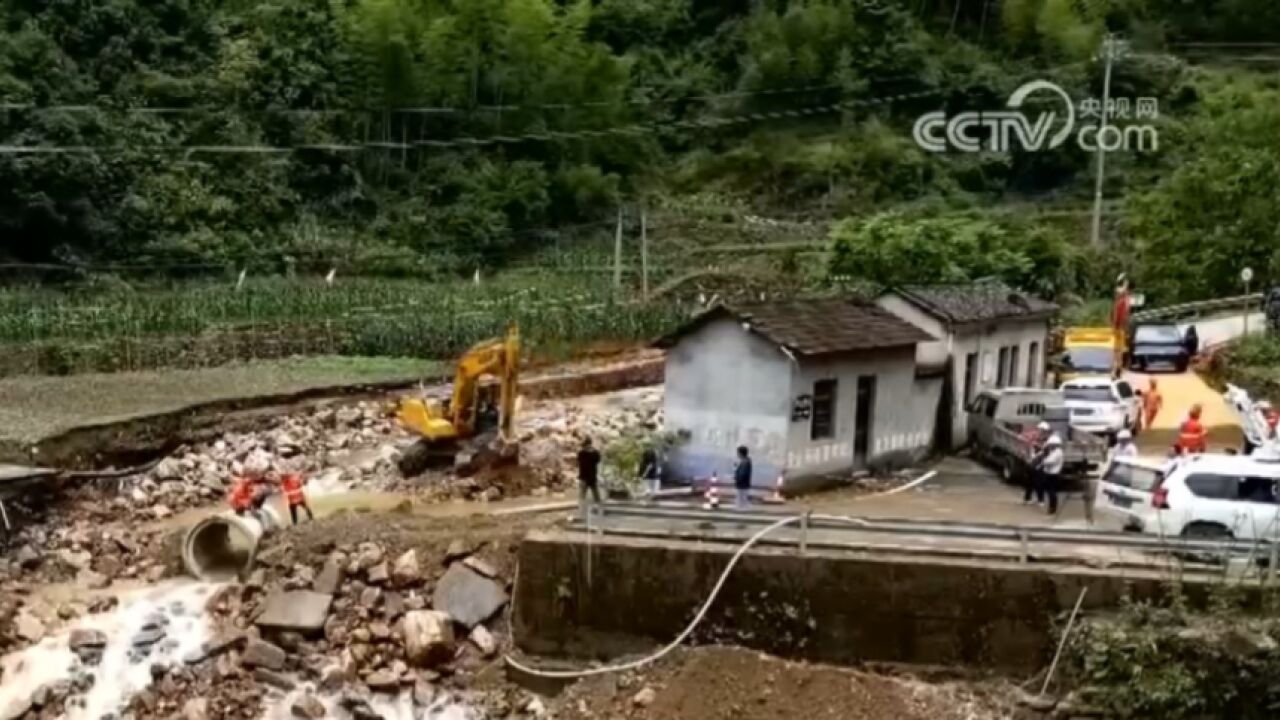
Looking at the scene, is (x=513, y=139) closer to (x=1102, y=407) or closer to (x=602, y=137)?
(x=602, y=137)

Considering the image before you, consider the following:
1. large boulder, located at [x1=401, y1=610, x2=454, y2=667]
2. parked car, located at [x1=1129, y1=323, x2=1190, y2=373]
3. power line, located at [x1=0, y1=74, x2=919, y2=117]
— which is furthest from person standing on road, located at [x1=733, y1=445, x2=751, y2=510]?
Answer: power line, located at [x1=0, y1=74, x2=919, y2=117]

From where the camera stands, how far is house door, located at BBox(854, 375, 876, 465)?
101 ft

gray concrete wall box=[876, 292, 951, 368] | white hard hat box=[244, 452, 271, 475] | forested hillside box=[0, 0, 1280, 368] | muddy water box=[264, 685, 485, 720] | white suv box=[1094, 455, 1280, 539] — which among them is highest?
forested hillside box=[0, 0, 1280, 368]

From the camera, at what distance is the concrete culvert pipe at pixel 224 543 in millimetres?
26422

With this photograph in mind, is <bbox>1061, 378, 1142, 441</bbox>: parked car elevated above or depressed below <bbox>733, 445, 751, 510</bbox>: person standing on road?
above

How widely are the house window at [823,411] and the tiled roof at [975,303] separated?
228 inches

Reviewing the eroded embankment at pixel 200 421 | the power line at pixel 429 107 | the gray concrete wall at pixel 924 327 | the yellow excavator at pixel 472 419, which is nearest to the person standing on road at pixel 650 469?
the yellow excavator at pixel 472 419

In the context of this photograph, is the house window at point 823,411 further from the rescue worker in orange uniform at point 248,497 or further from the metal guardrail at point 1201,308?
the metal guardrail at point 1201,308

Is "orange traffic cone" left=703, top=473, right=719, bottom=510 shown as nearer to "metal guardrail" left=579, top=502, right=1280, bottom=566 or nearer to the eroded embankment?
"metal guardrail" left=579, top=502, right=1280, bottom=566

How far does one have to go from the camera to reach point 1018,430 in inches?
1257

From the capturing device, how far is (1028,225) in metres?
69.6

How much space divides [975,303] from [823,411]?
8.46m
